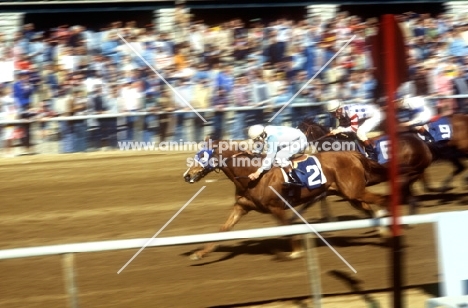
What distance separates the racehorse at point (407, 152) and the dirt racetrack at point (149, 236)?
35cm

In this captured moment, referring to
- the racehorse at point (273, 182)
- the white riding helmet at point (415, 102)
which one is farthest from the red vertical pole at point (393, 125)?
the white riding helmet at point (415, 102)

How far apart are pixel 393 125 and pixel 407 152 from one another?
5000 millimetres

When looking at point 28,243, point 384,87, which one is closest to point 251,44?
point 28,243

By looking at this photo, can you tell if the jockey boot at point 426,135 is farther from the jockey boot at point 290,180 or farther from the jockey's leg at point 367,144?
the jockey boot at point 290,180

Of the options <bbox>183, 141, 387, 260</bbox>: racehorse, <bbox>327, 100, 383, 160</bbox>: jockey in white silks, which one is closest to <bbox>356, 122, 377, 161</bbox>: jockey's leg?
<bbox>327, 100, 383, 160</bbox>: jockey in white silks

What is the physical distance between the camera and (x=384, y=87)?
14.2 feet

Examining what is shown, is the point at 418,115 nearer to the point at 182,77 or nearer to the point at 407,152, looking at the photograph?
the point at 407,152

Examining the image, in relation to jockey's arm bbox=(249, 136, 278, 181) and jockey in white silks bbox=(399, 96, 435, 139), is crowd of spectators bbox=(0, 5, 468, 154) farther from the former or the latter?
jockey's arm bbox=(249, 136, 278, 181)

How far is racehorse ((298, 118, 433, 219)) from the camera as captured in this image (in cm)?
886

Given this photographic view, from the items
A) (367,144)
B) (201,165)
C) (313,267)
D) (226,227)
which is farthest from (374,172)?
(313,267)

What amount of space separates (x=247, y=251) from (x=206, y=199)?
2.69 meters

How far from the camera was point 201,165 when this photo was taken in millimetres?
7152

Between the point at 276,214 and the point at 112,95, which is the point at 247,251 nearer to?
the point at 276,214

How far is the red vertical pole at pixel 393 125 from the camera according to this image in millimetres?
4246
